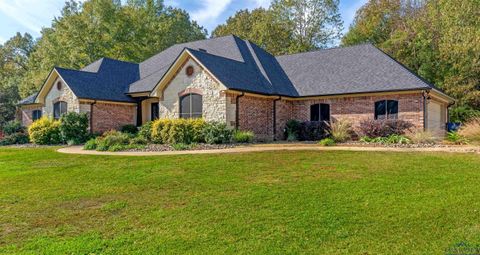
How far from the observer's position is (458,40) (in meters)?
25.0

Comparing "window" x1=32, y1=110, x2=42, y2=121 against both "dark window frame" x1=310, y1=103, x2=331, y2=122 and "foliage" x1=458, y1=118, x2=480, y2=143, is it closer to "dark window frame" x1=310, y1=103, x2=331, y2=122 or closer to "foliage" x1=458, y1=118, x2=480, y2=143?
"dark window frame" x1=310, y1=103, x2=331, y2=122

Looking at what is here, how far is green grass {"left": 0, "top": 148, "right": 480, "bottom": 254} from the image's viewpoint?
5.43 meters

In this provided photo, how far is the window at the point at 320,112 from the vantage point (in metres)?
22.0

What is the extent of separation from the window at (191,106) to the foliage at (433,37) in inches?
654

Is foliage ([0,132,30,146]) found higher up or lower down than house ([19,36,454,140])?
lower down

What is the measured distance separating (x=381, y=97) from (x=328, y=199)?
14608mm

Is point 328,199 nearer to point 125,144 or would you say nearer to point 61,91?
point 125,144

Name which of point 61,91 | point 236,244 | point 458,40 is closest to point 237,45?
point 61,91

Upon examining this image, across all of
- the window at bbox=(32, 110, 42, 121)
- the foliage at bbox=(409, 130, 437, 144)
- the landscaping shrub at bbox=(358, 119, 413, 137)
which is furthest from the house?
the foliage at bbox=(409, 130, 437, 144)

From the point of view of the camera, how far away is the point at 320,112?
878 inches

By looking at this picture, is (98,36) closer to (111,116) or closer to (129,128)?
(111,116)

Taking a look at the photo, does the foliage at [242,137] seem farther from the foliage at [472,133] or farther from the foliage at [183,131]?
the foliage at [472,133]

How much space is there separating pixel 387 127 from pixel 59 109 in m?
20.0

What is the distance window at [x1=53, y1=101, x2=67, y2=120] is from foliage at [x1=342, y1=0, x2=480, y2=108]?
2522 centimetres
